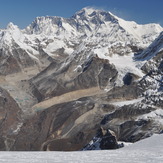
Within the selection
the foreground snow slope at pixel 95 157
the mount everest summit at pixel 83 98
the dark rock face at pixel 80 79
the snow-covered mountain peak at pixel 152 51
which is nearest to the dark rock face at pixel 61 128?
the mount everest summit at pixel 83 98

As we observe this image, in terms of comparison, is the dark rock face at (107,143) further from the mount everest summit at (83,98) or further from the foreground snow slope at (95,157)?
the foreground snow slope at (95,157)

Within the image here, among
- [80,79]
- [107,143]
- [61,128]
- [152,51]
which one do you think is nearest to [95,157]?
[107,143]

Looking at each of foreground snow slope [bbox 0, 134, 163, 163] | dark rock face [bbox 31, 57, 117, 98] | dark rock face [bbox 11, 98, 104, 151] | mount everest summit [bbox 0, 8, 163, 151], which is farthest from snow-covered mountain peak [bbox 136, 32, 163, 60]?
foreground snow slope [bbox 0, 134, 163, 163]

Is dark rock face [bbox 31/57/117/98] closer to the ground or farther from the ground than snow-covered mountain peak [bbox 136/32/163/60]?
closer to the ground

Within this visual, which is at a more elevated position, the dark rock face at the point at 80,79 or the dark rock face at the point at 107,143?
the dark rock face at the point at 80,79

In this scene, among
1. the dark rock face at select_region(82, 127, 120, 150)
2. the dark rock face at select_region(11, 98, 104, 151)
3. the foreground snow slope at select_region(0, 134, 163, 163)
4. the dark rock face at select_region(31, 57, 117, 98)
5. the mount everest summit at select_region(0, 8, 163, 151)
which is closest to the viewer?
the foreground snow slope at select_region(0, 134, 163, 163)

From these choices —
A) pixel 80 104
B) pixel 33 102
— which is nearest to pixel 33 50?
pixel 33 102

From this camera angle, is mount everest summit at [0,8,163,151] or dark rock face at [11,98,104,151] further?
mount everest summit at [0,8,163,151]

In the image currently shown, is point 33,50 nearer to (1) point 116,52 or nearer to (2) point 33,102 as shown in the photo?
(1) point 116,52

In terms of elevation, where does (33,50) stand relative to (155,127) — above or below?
above

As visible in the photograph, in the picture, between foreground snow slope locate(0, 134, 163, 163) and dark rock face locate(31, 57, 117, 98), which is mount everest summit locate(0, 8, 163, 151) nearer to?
dark rock face locate(31, 57, 117, 98)

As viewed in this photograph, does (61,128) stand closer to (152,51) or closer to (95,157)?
(152,51)
